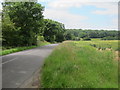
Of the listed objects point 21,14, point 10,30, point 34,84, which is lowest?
point 34,84

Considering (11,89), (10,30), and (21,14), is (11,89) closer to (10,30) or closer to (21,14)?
(10,30)

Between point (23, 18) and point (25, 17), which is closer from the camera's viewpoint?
point (23, 18)

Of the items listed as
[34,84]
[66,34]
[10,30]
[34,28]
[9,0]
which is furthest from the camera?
[66,34]

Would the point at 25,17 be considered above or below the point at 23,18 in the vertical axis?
above

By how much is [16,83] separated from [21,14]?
94.6ft

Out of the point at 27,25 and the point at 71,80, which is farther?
the point at 27,25

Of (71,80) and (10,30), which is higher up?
(10,30)

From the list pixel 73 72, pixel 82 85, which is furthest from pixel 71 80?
pixel 73 72

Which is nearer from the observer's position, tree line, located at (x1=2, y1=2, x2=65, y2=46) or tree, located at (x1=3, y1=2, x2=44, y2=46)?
tree line, located at (x1=2, y1=2, x2=65, y2=46)

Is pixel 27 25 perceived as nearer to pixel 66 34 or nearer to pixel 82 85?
pixel 82 85

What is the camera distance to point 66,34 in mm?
118125

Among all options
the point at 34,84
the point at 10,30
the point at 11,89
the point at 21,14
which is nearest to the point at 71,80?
the point at 34,84

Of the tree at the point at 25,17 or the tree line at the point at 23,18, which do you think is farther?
the tree at the point at 25,17

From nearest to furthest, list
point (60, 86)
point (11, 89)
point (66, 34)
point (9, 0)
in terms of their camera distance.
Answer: point (60, 86) → point (11, 89) → point (9, 0) → point (66, 34)
